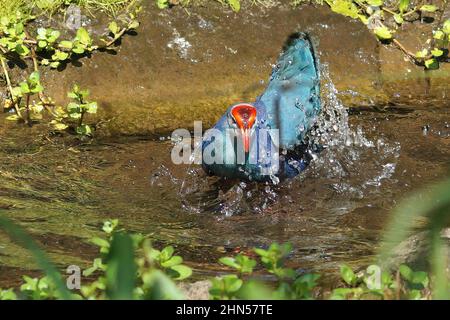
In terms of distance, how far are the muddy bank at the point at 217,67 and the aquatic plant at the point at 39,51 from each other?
9 cm

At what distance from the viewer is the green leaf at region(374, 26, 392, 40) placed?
17.9ft

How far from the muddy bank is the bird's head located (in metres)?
0.77

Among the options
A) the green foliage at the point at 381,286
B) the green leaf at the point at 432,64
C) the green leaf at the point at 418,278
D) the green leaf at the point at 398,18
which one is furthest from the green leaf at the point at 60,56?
the green leaf at the point at 418,278

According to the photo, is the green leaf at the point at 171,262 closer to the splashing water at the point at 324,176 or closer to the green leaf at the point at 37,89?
the splashing water at the point at 324,176

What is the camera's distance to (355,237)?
12.5 ft

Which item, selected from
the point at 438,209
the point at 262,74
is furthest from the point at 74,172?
the point at 438,209

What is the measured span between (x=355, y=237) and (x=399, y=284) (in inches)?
46.4

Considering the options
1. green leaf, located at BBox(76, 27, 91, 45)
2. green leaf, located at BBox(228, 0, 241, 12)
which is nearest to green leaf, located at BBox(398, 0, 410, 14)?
green leaf, located at BBox(228, 0, 241, 12)

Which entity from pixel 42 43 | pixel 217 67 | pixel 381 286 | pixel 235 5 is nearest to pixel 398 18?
pixel 235 5

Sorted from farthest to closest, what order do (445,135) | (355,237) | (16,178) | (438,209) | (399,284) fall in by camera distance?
(445,135), (16,178), (355,237), (399,284), (438,209)

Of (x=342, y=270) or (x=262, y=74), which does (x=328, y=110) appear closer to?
(x=262, y=74)

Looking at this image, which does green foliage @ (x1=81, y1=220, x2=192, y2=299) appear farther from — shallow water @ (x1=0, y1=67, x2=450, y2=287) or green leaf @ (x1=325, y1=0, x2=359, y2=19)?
green leaf @ (x1=325, y1=0, x2=359, y2=19)

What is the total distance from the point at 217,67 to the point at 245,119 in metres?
1.08
